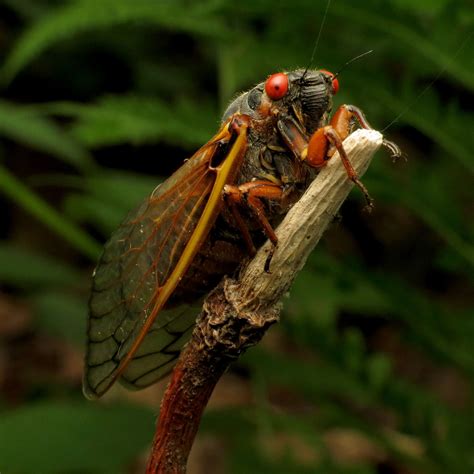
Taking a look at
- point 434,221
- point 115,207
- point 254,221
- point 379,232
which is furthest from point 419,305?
point 379,232

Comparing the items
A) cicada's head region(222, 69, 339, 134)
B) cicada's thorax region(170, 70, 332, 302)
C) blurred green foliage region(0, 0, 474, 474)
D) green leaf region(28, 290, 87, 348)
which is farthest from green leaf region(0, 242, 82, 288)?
cicada's head region(222, 69, 339, 134)

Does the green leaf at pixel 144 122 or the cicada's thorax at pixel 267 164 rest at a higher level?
the cicada's thorax at pixel 267 164

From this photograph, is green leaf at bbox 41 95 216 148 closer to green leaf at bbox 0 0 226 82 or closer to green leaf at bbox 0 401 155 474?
green leaf at bbox 0 0 226 82

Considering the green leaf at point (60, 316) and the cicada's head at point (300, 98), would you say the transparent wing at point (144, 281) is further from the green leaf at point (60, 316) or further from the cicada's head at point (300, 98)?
the green leaf at point (60, 316)

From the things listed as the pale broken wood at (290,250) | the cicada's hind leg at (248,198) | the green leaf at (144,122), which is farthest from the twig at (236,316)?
the green leaf at (144,122)

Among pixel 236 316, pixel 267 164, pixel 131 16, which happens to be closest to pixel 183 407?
pixel 236 316

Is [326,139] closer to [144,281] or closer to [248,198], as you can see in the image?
[248,198]
